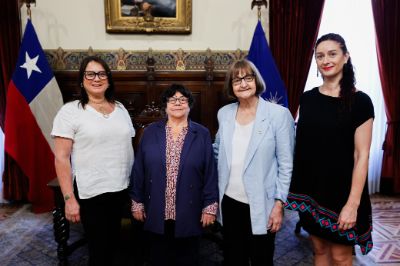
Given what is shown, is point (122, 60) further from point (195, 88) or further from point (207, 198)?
point (207, 198)

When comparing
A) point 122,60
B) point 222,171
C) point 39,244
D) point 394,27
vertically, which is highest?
point 394,27

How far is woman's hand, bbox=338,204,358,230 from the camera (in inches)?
60.5

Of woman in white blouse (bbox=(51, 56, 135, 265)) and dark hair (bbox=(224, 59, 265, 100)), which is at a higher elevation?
dark hair (bbox=(224, 59, 265, 100))

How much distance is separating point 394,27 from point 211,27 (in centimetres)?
199

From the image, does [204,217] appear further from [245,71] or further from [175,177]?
[245,71]

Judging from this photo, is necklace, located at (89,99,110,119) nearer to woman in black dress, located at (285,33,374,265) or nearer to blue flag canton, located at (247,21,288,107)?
woman in black dress, located at (285,33,374,265)

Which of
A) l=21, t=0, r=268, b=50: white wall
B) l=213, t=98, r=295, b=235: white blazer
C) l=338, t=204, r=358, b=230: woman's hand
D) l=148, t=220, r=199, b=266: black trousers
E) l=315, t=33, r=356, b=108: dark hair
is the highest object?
l=21, t=0, r=268, b=50: white wall

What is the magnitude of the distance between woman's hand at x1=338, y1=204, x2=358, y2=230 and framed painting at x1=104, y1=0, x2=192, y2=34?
269cm

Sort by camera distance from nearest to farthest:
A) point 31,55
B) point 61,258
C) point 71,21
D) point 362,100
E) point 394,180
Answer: point 362,100, point 61,258, point 31,55, point 71,21, point 394,180

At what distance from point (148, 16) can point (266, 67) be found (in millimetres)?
1345

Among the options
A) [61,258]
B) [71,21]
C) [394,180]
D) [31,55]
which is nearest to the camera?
[61,258]

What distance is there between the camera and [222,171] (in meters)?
1.73

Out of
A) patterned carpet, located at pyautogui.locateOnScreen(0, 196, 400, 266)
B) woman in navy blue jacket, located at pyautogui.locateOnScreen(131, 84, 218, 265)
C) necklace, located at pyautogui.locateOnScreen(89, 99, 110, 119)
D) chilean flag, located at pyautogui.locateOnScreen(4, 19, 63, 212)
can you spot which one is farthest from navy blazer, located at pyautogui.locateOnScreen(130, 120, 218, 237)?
chilean flag, located at pyautogui.locateOnScreen(4, 19, 63, 212)

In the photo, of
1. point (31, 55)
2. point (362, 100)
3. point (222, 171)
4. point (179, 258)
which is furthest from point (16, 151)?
point (362, 100)
